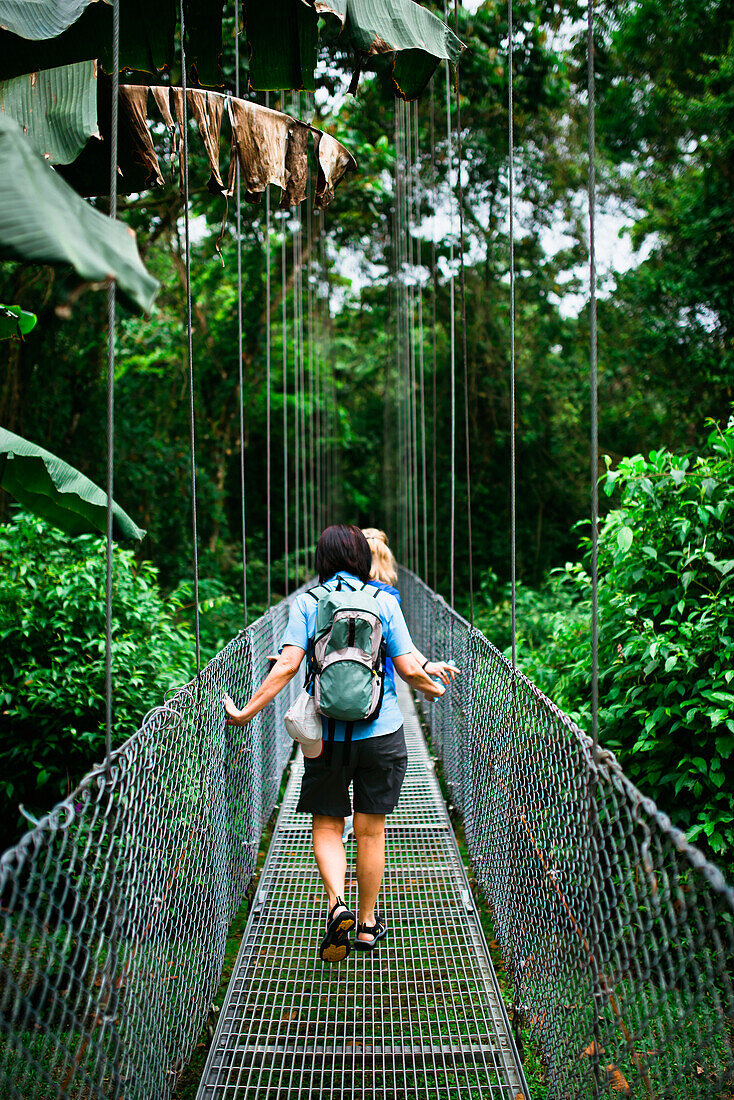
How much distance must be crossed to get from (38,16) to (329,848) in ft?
7.26

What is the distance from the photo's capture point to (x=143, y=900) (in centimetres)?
126

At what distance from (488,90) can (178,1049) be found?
671 cm

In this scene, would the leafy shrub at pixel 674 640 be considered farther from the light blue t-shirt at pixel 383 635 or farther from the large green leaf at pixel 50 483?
the large green leaf at pixel 50 483

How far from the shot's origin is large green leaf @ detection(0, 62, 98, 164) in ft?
5.74

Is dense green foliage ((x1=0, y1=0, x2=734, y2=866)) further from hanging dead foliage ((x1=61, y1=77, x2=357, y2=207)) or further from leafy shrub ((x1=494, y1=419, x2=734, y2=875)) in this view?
hanging dead foliage ((x1=61, y1=77, x2=357, y2=207))

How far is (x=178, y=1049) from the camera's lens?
142 cm

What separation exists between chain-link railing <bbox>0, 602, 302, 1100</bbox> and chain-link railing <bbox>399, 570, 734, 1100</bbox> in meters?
0.73


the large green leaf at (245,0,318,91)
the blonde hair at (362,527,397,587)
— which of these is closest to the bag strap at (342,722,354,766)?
the blonde hair at (362,527,397,587)

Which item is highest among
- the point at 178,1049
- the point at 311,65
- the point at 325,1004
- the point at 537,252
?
the point at 537,252

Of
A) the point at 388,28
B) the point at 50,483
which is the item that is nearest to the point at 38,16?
the point at 388,28

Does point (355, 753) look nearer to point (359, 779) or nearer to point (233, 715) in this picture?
point (359, 779)

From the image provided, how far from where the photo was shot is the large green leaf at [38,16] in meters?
1.71

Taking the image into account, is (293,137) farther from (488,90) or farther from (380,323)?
(380,323)

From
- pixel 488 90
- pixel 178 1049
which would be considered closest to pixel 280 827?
pixel 178 1049
